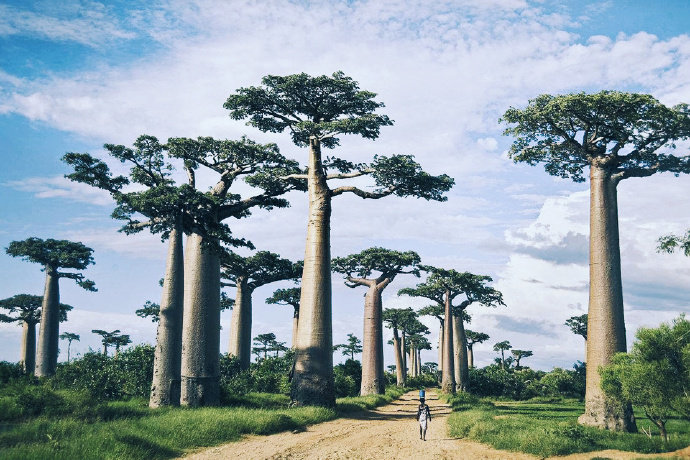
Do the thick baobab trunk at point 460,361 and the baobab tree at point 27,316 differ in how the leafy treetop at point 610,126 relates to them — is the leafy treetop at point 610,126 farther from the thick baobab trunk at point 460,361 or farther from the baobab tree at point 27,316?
the baobab tree at point 27,316

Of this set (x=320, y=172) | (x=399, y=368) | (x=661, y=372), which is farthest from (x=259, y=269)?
(x=661, y=372)

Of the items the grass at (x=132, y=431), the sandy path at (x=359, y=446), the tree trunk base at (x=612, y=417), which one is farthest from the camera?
the tree trunk base at (x=612, y=417)

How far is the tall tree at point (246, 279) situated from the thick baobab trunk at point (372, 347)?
17.8 feet

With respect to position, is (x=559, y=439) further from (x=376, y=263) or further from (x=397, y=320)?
(x=397, y=320)

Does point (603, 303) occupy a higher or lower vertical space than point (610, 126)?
lower

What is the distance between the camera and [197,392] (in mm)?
19531

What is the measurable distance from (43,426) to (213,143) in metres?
12.8

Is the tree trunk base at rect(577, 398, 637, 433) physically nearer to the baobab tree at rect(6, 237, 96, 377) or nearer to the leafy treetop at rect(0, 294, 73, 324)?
the baobab tree at rect(6, 237, 96, 377)

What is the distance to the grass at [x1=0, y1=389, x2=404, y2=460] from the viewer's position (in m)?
9.91

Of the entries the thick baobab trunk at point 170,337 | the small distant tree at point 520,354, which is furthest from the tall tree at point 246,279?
the small distant tree at point 520,354

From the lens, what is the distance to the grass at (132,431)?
9906mm

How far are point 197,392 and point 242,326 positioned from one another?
49.4 feet

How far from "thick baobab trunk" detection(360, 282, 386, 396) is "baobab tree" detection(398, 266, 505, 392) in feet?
20.4

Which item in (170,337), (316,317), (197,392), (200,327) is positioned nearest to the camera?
(170,337)
